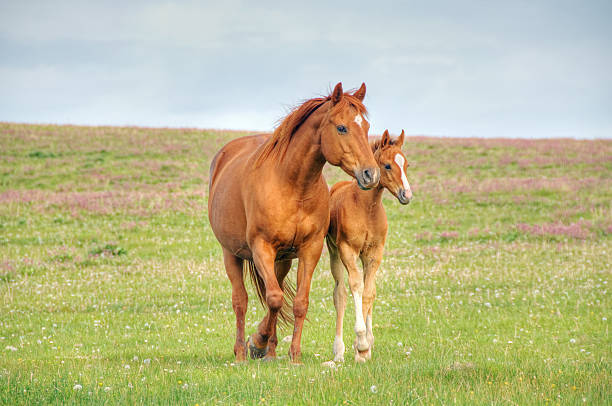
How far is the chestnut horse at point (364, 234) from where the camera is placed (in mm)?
8547

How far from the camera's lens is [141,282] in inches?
666

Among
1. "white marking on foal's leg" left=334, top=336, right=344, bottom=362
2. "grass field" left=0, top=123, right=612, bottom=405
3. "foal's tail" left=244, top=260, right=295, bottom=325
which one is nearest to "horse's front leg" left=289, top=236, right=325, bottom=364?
"grass field" left=0, top=123, right=612, bottom=405

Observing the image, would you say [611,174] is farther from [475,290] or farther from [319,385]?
[319,385]

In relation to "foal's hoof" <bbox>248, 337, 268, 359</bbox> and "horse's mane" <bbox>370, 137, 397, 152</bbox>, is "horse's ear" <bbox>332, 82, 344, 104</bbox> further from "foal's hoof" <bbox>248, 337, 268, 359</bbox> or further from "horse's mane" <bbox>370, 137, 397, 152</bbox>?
"foal's hoof" <bbox>248, 337, 268, 359</bbox>

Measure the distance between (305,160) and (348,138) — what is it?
0.84m

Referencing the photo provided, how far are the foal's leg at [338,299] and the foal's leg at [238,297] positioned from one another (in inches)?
52.7

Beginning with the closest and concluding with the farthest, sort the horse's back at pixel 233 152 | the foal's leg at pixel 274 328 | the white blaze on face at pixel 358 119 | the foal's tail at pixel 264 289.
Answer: the white blaze on face at pixel 358 119 < the foal's leg at pixel 274 328 < the foal's tail at pixel 264 289 < the horse's back at pixel 233 152

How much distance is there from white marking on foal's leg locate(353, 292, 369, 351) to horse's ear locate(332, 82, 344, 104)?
270 centimetres

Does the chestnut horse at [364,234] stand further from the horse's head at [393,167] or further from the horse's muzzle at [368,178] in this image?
the horse's muzzle at [368,178]

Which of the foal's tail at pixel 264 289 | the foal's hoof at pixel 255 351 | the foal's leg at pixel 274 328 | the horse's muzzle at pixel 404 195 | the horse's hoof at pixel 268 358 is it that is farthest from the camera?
the foal's tail at pixel 264 289

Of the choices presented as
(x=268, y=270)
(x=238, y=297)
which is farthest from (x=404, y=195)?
(x=238, y=297)

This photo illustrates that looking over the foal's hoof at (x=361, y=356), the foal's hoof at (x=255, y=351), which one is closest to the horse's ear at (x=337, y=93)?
the foal's hoof at (x=361, y=356)

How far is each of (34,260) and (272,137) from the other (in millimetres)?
13974

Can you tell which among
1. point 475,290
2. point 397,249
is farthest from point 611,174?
point 475,290
